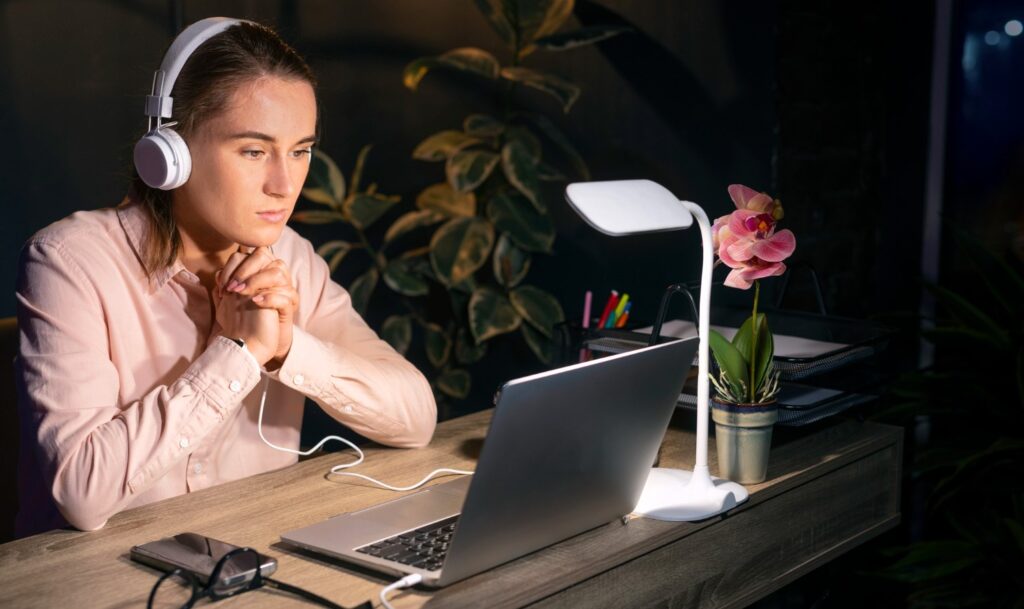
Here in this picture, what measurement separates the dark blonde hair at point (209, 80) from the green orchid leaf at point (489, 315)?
1001 mm

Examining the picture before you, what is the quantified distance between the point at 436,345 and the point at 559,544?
4.48 feet

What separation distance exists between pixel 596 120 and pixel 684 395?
133cm

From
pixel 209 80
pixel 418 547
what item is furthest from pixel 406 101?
pixel 418 547

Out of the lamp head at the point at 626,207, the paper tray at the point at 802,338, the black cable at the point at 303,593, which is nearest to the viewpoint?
the black cable at the point at 303,593

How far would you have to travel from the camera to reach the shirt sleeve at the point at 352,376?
5.27 feet

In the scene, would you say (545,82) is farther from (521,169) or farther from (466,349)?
(466,349)

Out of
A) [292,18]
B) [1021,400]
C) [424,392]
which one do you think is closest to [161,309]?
[424,392]

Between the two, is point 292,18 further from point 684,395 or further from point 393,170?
point 684,395

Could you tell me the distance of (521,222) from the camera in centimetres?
258

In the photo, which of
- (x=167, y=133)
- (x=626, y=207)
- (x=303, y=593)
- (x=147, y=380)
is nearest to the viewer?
(x=303, y=593)

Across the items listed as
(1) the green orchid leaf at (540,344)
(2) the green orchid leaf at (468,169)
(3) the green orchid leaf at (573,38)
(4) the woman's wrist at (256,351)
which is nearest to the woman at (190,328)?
A: (4) the woman's wrist at (256,351)

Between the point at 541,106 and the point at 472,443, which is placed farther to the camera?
the point at 541,106

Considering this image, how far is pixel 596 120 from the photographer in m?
2.90

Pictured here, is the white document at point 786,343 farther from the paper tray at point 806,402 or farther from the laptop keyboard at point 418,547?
the laptop keyboard at point 418,547
